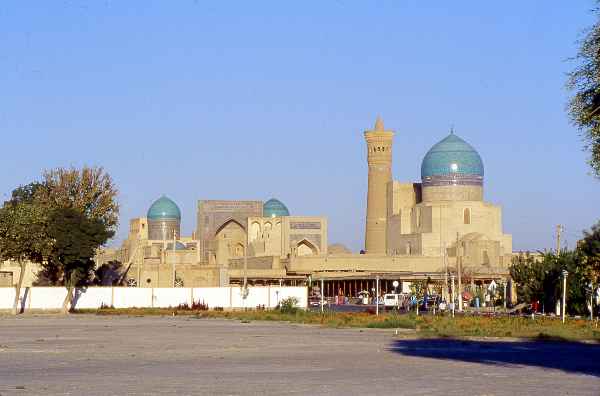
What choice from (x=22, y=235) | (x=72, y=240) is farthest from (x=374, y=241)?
(x=22, y=235)

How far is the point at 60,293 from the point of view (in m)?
57.7

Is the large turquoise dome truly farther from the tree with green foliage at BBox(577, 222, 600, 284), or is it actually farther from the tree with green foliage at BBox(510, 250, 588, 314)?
the tree with green foliage at BBox(577, 222, 600, 284)

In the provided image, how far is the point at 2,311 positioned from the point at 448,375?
41.6 metres

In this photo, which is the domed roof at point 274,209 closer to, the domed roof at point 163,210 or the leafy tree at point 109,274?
the domed roof at point 163,210

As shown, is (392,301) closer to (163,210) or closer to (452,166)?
(452,166)

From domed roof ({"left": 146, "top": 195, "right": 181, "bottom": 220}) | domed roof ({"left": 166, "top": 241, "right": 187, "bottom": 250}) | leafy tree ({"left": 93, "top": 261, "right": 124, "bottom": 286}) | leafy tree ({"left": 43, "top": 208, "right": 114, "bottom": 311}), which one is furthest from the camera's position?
domed roof ({"left": 146, "top": 195, "right": 181, "bottom": 220})

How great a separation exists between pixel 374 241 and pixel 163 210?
24.2 m

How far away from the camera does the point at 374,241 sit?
337 ft

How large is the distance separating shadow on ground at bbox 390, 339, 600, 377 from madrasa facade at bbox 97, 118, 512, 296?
52131 millimetres

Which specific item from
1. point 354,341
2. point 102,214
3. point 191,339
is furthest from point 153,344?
point 102,214

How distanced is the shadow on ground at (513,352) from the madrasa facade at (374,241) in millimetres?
52131

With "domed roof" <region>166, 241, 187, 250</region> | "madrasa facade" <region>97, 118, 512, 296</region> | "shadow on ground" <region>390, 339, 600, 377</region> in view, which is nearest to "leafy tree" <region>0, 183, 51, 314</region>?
"madrasa facade" <region>97, 118, 512, 296</region>

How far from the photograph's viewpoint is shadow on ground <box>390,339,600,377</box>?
20.5m

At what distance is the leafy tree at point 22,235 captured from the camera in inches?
2149
